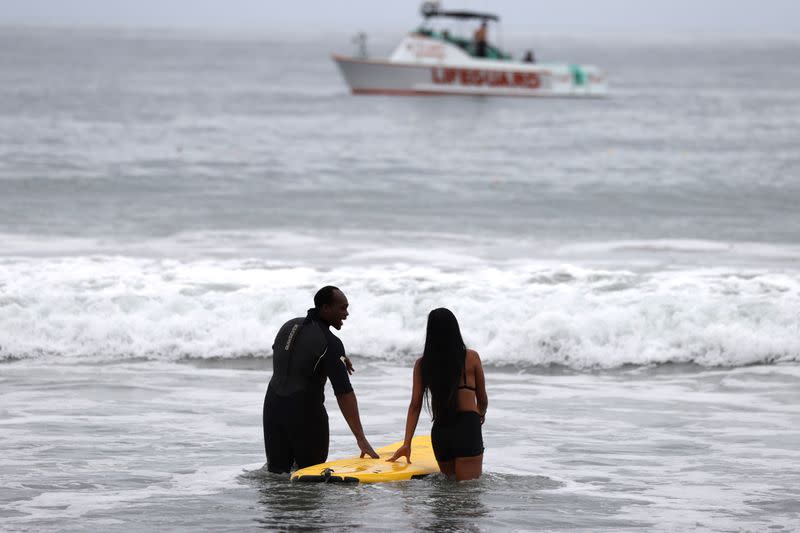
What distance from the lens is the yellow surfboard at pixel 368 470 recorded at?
7.12 m

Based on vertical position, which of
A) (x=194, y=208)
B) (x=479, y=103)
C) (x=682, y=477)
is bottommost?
(x=682, y=477)

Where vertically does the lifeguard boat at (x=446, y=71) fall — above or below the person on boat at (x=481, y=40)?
below

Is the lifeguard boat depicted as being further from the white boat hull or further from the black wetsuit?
the black wetsuit

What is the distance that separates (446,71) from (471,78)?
145 centimetres

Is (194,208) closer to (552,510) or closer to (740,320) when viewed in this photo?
(740,320)

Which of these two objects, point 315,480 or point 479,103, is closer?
point 315,480

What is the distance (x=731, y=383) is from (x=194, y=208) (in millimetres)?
15583

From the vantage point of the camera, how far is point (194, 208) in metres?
25.0

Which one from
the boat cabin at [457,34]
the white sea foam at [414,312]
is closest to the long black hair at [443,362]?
the white sea foam at [414,312]

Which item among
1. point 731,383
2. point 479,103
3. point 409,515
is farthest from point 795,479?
point 479,103

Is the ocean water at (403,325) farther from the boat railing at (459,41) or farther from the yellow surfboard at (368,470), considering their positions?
the boat railing at (459,41)

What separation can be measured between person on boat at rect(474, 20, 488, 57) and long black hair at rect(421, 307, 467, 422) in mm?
53139

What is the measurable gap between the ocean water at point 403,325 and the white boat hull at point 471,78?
24.3 m

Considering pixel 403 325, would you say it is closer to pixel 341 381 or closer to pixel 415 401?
pixel 415 401
